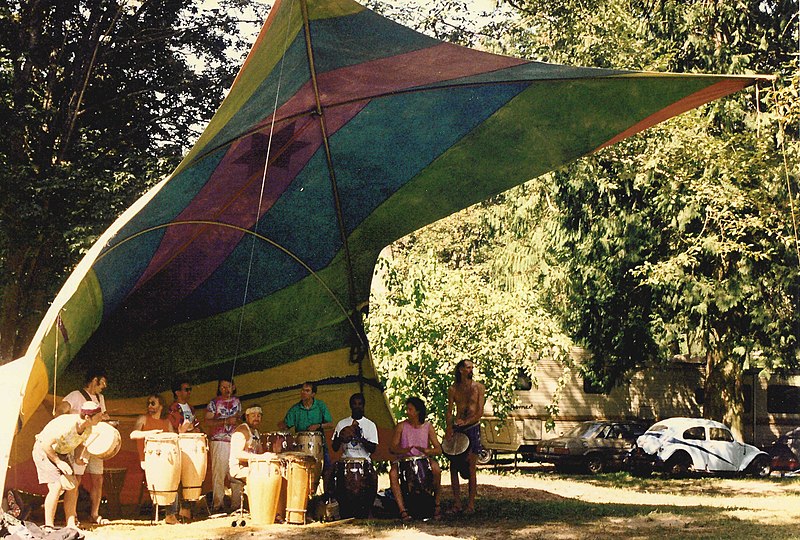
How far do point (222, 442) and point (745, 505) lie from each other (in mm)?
6485

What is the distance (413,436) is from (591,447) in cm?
991

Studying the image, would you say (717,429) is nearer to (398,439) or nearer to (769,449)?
(769,449)

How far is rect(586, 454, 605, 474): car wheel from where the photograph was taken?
18672mm

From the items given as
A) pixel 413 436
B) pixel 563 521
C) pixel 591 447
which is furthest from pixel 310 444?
pixel 591 447

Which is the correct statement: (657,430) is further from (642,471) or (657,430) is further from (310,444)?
(310,444)

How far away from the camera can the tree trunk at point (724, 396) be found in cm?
2122

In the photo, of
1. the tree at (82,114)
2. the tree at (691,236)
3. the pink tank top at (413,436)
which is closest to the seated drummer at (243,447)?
the pink tank top at (413,436)

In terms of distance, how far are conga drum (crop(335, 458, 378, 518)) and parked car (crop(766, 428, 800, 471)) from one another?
1304 cm

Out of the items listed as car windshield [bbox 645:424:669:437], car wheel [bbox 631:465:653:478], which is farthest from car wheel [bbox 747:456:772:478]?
car wheel [bbox 631:465:653:478]

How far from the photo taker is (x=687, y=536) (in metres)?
8.84

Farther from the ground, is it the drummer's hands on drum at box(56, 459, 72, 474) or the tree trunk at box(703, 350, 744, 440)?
the tree trunk at box(703, 350, 744, 440)

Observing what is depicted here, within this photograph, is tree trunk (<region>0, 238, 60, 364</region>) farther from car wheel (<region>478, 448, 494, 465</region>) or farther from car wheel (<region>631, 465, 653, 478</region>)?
car wheel (<region>631, 465, 653, 478</region>)

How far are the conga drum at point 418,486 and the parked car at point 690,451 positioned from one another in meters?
9.74

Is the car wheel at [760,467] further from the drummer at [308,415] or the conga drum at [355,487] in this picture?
the conga drum at [355,487]
